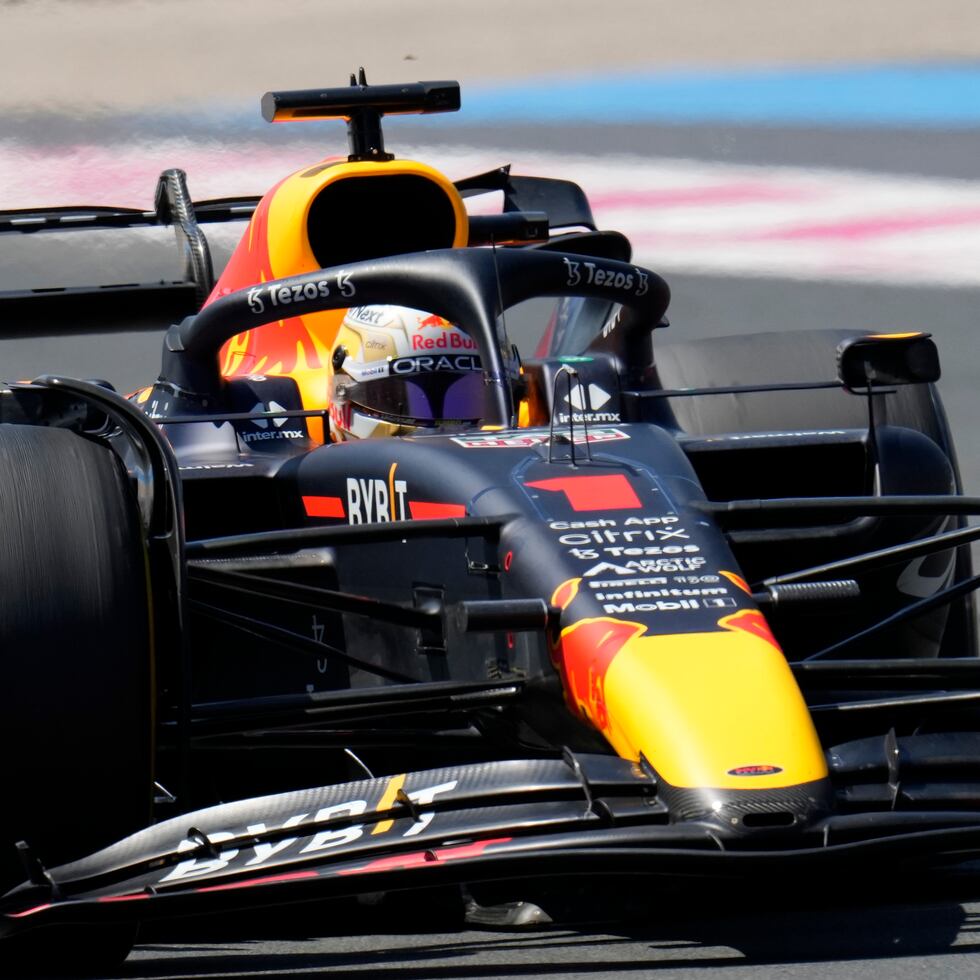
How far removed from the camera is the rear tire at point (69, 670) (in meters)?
3.21

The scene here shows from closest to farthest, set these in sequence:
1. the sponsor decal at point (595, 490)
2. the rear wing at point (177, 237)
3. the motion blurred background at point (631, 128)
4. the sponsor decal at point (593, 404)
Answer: the sponsor decal at point (595, 490) < the sponsor decal at point (593, 404) < the rear wing at point (177, 237) < the motion blurred background at point (631, 128)

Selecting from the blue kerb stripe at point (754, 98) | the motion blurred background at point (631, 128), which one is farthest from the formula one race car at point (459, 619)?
the blue kerb stripe at point (754, 98)

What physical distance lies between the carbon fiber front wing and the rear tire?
0.08 m

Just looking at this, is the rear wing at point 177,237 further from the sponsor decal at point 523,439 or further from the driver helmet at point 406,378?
the sponsor decal at point 523,439

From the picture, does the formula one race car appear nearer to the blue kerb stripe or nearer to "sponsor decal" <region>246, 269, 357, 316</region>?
"sponsor decal" <region>246, 269, 357, 316</region>

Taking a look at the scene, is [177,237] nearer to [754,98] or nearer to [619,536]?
[619,536]

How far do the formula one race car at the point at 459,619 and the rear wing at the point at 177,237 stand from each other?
45.3 inches

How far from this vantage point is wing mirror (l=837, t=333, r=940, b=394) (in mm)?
4441

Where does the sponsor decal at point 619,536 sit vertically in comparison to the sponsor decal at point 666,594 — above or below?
above

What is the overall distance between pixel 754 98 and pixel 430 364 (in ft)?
27.7

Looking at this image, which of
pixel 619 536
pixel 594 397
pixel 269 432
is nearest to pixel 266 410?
pixel 269 432

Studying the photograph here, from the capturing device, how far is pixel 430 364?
4.73 metres

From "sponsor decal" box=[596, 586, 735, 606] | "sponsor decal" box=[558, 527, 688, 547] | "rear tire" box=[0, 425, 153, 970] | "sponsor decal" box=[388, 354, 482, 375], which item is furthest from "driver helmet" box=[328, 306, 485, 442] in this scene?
"rear tire" box=[0, 425, 153, 970]

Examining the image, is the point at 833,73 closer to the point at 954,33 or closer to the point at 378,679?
the point at 954,33
